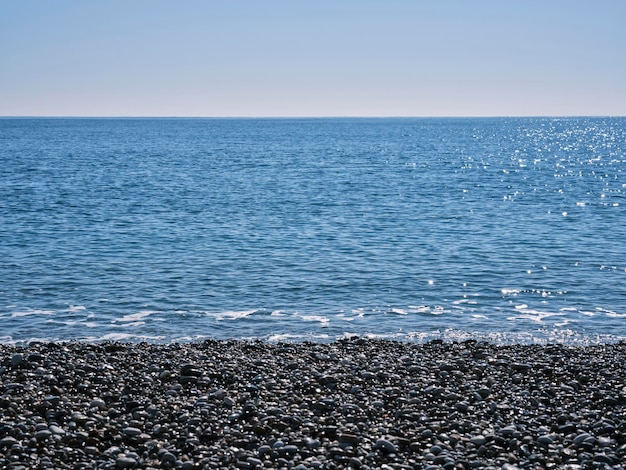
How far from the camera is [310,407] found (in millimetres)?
12711

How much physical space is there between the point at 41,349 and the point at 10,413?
488cm

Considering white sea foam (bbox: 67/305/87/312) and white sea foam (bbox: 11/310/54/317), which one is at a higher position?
white sea foam (bbox: 67/305/87/312)

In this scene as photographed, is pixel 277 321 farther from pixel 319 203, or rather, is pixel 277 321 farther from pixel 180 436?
pixel 319 203

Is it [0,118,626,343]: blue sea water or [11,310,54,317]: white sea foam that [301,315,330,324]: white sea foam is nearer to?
[0,118,626,343]: blue sea water

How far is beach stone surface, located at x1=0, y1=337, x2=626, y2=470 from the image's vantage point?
10641mm

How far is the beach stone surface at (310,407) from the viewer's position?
10.6 metres

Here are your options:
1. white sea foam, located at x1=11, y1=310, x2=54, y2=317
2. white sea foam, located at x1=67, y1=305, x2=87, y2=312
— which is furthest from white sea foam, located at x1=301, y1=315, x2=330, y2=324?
white sea foam, located at x1=11, y1=310, x2=54, y2=317

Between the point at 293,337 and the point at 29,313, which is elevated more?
the point at 29,313

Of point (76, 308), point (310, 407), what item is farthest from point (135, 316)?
point (310, 407)

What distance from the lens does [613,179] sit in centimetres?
7000

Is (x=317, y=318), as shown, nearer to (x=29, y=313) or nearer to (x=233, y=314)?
(x=233, y=314)

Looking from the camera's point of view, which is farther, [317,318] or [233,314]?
[233,314]

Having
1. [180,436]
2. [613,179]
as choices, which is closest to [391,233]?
[180,436]

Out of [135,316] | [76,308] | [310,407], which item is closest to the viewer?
[310,407]
